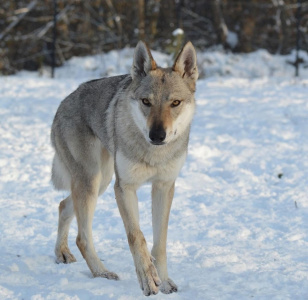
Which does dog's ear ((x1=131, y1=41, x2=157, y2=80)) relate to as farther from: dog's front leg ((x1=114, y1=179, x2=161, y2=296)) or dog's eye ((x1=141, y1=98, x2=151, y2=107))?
dog's front leg ((x1=114, y1=179, x2=161, y2=296))

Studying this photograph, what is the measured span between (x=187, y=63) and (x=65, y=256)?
6.24 feet

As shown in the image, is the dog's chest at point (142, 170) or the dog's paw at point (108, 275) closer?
the dog's chest at point (142, 170)

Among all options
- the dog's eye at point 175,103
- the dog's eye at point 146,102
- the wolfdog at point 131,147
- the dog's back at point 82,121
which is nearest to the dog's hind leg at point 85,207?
the wolfdog at point 131,147

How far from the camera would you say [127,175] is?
408 centimetres

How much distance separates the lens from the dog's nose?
3.73m

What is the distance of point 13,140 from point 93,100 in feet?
11.9

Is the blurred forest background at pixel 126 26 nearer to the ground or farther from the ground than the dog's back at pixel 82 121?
nearer to the ground

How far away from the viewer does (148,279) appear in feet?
12.2

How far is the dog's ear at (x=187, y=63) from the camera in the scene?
4207 mm

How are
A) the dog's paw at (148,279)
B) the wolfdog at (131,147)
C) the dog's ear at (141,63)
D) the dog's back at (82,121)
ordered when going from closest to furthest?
1. the dog's paw at (148,279)
2. the wolfdog at (131,147)
3. the dog's ear at (141,63)
4. the dog's back at (82,121)

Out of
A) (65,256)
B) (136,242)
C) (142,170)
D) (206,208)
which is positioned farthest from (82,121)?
(206,208)

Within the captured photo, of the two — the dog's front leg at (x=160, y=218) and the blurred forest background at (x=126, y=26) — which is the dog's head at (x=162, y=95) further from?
the blurred forest background at (x=126, y=26)

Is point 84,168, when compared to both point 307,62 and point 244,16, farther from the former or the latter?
point 244,16

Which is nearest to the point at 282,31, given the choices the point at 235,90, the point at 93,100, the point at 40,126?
the point at 235,90
